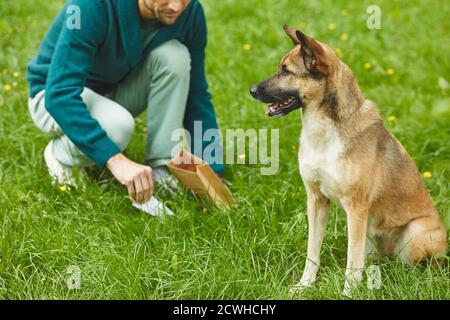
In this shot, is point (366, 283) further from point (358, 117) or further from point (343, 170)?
point (358, 117)

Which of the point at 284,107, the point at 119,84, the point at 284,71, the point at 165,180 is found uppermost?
the point at 284,71

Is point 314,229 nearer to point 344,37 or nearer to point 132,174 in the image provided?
point 132,174

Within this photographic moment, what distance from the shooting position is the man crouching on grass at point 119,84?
3623 mm

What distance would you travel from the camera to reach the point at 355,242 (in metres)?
3.13

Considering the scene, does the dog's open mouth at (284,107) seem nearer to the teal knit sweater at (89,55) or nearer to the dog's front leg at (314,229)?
the dog's front leg at (314,229)

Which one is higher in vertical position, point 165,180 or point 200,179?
point 200,179

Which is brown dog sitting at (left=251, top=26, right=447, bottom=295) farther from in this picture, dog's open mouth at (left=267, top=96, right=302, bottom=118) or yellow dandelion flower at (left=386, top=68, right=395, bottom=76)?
yellow dandelion flower at (left=386, top=68, right=395, bottom=76)

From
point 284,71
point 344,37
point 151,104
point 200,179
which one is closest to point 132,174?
point 200,179

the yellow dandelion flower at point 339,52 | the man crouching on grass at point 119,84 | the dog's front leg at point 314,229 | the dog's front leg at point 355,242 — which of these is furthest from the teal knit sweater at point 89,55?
the yellow dandelion flower at point 339,52

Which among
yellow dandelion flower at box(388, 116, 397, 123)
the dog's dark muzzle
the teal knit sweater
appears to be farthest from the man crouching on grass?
yellow dandelion flower at box(388, 116, 397, 123)

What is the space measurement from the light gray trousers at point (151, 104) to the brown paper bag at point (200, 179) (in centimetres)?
26

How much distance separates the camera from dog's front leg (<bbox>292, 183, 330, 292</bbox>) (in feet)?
10.8

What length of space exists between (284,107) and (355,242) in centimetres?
68

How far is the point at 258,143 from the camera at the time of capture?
4594 mm
